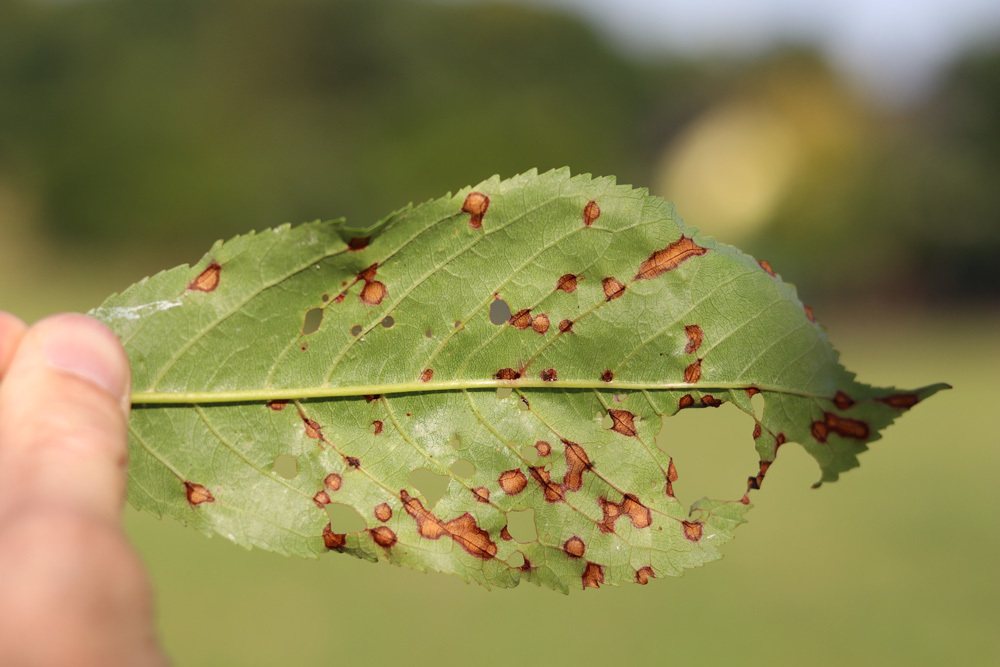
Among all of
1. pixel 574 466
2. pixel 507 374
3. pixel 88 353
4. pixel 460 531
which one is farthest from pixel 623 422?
pixel 88 353

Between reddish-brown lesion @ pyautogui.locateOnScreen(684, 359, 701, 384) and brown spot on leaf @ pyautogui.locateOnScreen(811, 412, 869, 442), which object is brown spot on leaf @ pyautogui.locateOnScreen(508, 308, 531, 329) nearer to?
reddish-brown lesion @ pyautogui.locateOnScreen(684, 359, 701, 384)

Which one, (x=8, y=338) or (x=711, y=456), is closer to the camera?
(x=8, y=338)

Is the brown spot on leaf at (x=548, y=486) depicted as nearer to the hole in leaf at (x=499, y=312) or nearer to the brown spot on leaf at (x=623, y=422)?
the brown spot on leaf at (x=623, y=422)

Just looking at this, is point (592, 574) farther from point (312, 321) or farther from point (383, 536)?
point (312, 321)

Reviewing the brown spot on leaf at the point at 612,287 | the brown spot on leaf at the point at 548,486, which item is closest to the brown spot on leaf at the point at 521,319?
the brown spot on leaf at the point at 612,287

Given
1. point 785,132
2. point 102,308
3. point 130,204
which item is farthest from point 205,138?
point 102,308
